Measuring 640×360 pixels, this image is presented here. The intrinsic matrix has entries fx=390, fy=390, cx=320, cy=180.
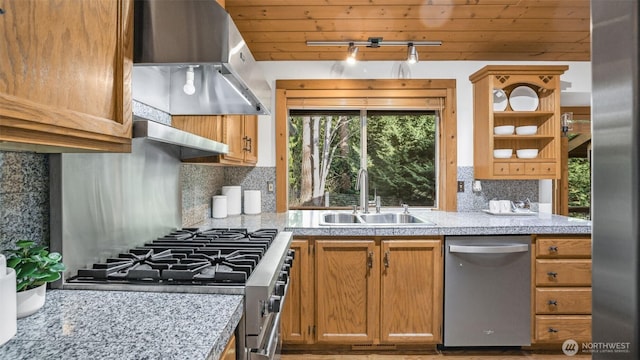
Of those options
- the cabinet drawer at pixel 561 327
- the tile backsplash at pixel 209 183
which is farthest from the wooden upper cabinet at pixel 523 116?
the tile backsplash at pixel 209 183

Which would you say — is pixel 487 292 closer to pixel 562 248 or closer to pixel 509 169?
pixel 562 248

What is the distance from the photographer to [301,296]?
2.57 m

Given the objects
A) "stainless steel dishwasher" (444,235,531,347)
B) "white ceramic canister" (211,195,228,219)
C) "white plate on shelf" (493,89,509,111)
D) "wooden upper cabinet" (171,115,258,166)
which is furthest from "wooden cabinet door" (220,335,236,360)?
"white plate on shelf" (493,89,509,111)

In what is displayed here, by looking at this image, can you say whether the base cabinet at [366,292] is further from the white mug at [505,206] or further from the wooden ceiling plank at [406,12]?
the wooden ceiling plank at [406,12]

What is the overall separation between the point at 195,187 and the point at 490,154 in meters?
2.24

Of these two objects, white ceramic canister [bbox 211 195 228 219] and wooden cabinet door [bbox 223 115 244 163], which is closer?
wooden cabinet door [bbox 223 115 244 163]

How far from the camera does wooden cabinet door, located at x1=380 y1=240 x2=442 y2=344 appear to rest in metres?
2.54

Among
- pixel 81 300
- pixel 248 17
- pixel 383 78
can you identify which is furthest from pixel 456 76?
A: pixel 81 300

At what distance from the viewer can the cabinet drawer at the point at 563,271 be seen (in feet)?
8.31

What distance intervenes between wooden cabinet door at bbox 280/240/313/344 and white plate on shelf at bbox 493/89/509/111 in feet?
6.44

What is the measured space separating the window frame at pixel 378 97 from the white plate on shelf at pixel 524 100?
1.54ft

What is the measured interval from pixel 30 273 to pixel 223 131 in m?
1.31

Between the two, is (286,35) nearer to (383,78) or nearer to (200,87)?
(383,78)

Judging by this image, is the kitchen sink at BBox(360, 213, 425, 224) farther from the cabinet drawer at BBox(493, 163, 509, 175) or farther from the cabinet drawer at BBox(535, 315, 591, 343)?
the cabinet drawer at BBox(535, 315, 591, 343)
